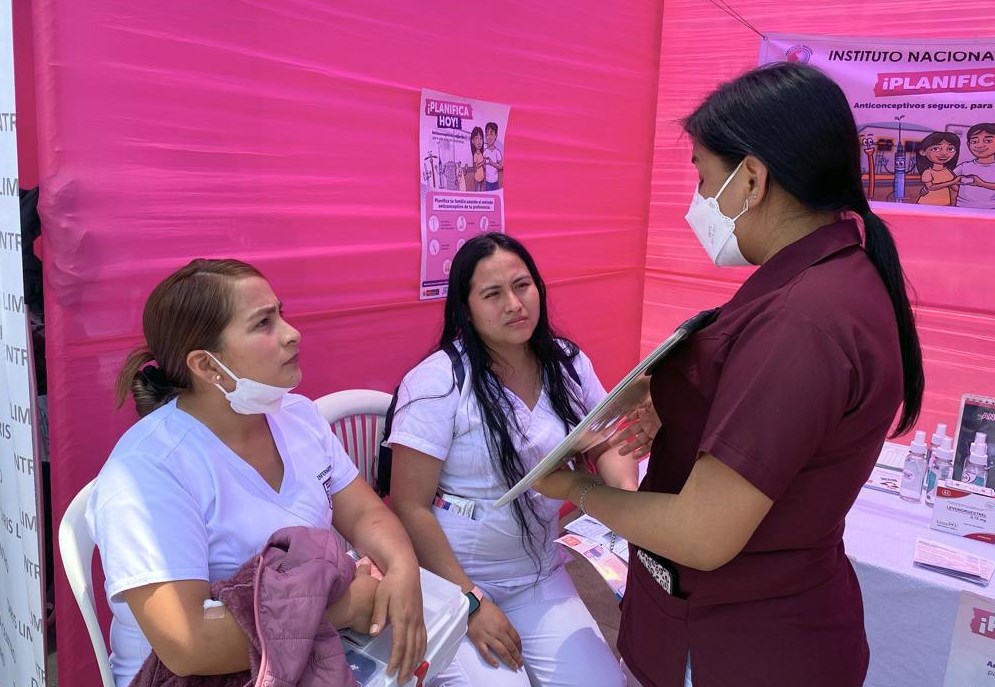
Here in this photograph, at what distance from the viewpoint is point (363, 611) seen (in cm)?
123

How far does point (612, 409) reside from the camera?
3.77 ft

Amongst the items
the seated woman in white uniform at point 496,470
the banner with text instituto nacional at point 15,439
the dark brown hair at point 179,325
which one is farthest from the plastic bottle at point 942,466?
the banner with text instituto nacional at point 15,439

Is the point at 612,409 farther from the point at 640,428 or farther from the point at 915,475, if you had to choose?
the point at 915,475

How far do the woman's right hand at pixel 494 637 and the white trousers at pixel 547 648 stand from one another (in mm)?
16

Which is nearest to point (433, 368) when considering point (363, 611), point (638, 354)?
point (363, 611)

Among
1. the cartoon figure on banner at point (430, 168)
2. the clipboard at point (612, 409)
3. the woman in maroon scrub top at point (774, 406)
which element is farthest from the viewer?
the cartoon figure on banner at point (430, 168)

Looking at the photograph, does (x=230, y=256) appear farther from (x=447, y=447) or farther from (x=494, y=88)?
(x=494, y=88)

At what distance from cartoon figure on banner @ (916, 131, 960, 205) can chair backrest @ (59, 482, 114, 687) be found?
318cm

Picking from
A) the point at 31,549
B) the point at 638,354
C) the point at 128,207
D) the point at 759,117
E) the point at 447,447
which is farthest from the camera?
the point at 638,354

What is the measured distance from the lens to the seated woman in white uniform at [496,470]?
169 cm

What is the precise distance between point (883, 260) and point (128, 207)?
4.97 ft

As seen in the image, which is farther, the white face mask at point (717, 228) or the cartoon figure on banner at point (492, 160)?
the cartoon figure on banner at point (492, 160)

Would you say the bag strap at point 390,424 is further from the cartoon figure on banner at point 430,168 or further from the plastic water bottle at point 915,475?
the plastic water bottle at point 915,475

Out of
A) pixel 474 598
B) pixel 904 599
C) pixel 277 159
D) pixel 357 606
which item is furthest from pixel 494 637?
pixel 277 159
